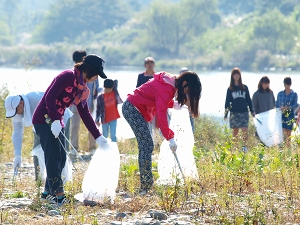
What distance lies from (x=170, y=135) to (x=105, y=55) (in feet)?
268

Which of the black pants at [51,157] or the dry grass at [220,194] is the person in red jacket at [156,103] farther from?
the black pants at [51,157]

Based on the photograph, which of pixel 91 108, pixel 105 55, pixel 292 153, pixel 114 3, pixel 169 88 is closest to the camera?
pixel 169 88

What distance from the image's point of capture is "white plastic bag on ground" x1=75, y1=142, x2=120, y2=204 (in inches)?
278

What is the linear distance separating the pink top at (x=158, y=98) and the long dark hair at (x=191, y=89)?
0.10 m

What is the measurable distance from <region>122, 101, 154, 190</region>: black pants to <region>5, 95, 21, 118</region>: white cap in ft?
3.41

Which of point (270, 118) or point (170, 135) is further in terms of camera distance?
point (270, 118)

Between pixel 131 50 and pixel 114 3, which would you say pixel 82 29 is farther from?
pixel 131 50

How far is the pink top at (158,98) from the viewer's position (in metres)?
7.20

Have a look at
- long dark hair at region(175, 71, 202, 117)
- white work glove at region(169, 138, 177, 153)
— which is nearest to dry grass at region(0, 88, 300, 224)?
white work glove at region(169, 138, 177, 153)

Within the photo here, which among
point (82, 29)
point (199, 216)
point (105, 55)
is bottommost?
point (199, 216)

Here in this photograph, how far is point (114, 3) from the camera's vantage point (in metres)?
125

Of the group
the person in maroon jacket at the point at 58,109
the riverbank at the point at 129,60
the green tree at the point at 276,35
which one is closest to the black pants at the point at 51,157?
the person in maroon jacket at the point at 58,109

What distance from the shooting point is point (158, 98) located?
7238 mm

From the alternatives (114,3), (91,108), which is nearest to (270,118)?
(91,108)
